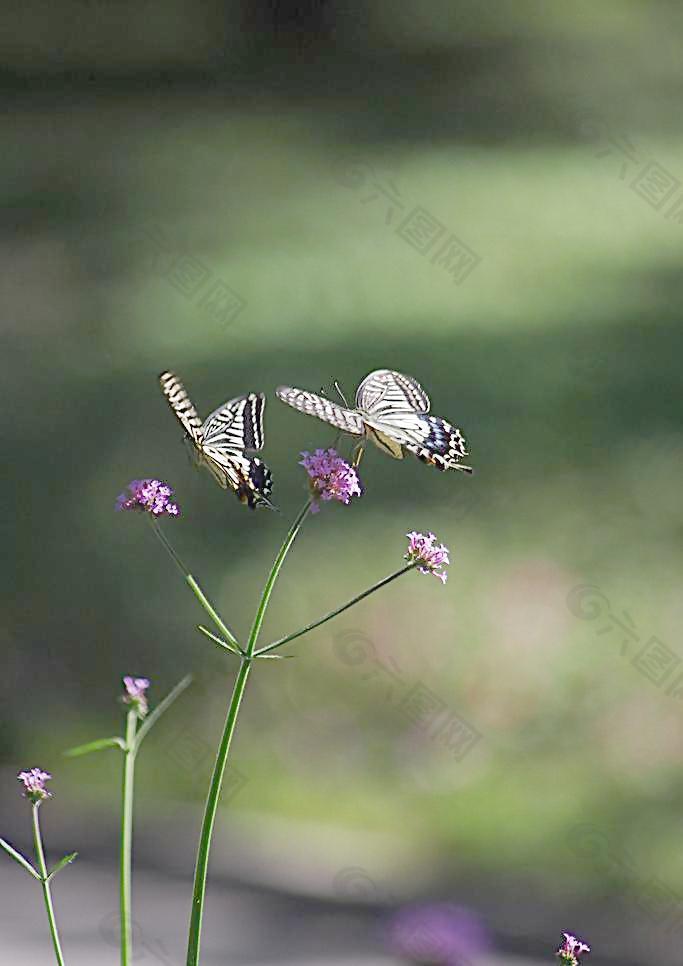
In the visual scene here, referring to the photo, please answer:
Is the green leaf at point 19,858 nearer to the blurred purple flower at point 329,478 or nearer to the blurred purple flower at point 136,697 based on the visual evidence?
the blurred purple flower at point 136,697

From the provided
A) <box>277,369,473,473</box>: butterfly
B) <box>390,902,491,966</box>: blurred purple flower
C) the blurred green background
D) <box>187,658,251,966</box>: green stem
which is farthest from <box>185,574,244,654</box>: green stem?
the blurred green background

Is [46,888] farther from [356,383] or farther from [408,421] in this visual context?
[356,383]

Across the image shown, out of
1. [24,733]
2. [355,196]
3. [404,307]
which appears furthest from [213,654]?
[355,196]

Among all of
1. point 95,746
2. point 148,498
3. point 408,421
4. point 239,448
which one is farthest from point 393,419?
point 95,746

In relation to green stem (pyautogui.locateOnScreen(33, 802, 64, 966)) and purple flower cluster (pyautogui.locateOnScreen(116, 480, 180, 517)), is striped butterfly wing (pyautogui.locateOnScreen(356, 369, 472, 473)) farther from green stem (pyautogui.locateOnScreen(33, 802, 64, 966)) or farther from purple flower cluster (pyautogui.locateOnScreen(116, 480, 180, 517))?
green stem (pyautogui.locateOnScreen(33, 802, 64, 966))

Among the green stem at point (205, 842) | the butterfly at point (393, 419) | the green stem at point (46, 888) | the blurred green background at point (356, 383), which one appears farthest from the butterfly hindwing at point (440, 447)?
the blurred green background at point (356, 383)

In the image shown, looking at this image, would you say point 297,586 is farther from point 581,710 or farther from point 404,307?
point 404,307
